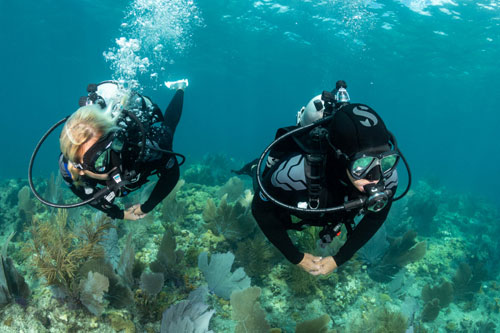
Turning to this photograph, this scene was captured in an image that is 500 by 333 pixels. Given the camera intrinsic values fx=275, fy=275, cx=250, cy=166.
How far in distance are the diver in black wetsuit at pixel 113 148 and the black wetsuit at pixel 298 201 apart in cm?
149

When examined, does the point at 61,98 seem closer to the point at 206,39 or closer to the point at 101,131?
the point at 206,39

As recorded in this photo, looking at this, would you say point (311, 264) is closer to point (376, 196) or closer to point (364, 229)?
point (364, 229)

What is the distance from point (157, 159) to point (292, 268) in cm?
279

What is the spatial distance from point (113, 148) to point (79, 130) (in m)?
0.45

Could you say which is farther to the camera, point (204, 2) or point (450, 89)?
point (450, 89)

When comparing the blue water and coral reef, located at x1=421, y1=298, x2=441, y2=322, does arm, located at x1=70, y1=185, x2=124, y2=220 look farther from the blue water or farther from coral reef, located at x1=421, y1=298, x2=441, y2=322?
the blue water

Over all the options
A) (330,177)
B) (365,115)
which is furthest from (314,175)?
(365,115)

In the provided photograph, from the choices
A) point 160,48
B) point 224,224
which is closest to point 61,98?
point 160,48

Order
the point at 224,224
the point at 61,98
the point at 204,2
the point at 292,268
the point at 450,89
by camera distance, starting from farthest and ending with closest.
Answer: the point at 61,98, the point at 450,89, the point at 204,2, the point at 224,224, the point at 292,268

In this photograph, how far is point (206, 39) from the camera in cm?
3094

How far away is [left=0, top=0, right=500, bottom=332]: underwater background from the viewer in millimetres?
3391

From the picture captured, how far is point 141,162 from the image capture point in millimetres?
3305

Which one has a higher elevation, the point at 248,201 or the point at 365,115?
the point at 365,115

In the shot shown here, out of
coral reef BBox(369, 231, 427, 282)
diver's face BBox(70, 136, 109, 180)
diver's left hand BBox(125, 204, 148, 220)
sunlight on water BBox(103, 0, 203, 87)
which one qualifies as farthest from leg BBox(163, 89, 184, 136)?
sunlight on water BBox(103, 0, 203, 87)
